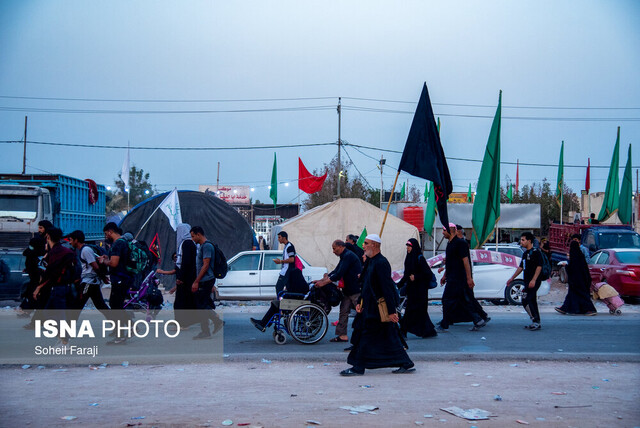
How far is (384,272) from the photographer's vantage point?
721cm

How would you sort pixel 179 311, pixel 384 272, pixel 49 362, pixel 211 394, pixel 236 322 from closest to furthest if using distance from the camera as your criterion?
pixel 211 394, pixel 384 272, pixel 49 362, pixel 179 311, pixel 236 322

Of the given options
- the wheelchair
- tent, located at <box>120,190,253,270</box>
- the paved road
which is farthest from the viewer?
tent, located at <box>120,190,253,270</box>

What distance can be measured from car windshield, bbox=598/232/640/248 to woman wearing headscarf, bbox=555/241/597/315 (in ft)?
29.4

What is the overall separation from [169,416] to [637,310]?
1288 cm

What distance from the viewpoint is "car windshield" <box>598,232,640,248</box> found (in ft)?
70.1

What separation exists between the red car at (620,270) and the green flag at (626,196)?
8.13 meters


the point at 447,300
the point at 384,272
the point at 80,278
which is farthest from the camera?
the point at 447,300

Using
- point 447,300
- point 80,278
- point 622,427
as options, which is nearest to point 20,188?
point 80,278

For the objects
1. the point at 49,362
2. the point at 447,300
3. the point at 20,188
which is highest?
the point at 20,188

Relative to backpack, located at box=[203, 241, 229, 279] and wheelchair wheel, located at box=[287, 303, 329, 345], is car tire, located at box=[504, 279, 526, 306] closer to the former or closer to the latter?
wheelchair wheel, located at box=[287, 303, 329, 345]

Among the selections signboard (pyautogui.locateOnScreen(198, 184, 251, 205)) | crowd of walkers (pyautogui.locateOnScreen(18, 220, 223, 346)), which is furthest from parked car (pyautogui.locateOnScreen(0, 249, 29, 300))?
signboard (pyautogui.locateOnScreen(198, 184, 251, 205))

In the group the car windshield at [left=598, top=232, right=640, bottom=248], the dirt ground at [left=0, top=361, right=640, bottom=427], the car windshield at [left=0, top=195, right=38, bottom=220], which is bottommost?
the dirt ground at [left=0, top=361, right=640, bottom=427]

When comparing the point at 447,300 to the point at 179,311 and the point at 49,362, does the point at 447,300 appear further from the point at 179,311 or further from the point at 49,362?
the point at 49,362

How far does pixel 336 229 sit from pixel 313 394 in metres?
16.0
